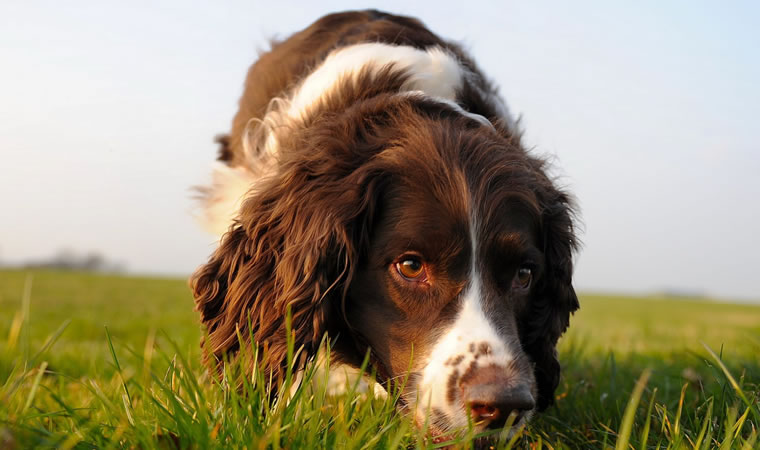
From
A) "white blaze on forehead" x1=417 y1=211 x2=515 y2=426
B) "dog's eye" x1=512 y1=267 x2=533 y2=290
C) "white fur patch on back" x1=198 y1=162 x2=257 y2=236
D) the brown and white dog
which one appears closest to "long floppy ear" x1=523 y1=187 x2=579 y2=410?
the brown and white dog

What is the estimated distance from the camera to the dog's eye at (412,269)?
9.99ft

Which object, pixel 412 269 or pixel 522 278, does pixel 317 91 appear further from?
pixel 522 278

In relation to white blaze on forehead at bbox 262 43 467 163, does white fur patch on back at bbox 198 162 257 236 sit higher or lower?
lower

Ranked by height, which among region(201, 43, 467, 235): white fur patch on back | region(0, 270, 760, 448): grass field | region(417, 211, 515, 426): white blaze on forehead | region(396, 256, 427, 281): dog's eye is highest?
region(201, 43, 467, 235): white fur patch on back

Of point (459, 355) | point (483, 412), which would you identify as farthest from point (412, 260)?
point (483, 412)

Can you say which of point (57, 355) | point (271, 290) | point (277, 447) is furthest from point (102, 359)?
point (277, 447)

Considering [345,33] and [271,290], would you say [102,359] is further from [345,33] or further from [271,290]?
[345,33]

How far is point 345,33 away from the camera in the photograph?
464 cm

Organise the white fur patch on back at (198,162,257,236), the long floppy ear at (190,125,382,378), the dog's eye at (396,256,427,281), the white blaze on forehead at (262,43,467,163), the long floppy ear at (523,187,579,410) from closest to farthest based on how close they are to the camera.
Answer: the dog's eye at (396,256,427,281), the long floppy ear at (190,125,382,378), the long floppy ear at (523,187,579,410), the white blaze on forehead at (262,43,467,163), the white fur patch on back at (198,162,257,236)

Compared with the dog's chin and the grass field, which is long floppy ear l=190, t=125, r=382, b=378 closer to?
the grass field

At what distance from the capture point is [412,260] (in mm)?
3084

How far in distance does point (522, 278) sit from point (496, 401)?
0.87 meters

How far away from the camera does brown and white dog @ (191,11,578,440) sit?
2867 millimetres

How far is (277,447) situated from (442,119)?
78.8 inches
